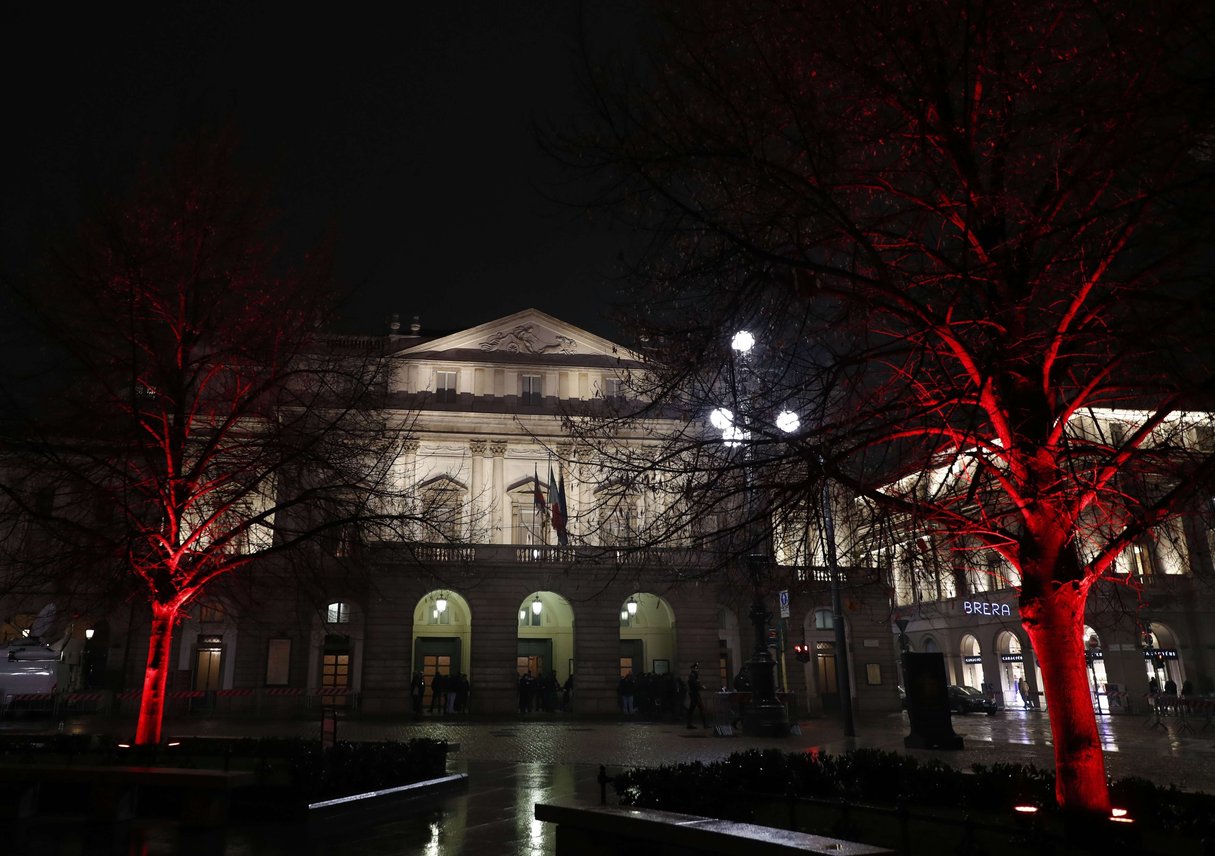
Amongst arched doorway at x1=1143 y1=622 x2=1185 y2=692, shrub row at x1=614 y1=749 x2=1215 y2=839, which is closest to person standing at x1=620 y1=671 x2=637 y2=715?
shrub row at x1=614 y1=749 x2=1215 y2=839

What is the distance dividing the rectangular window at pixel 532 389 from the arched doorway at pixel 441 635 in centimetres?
1158

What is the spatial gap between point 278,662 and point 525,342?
20904 millimetres

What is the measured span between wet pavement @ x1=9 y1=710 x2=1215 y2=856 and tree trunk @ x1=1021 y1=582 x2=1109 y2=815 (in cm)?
494

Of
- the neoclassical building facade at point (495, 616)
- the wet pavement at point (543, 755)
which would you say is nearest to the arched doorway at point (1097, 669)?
the wet pavement at point (543, 755)

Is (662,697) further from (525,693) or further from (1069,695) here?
(1069,695)

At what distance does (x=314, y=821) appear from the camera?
428 inches

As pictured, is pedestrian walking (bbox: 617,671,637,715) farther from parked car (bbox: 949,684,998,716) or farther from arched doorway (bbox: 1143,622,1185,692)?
arched doorway (bbox: 1143,622,1185,692)

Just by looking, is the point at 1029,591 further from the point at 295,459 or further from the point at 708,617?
the point at 708,617

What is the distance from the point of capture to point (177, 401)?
16.1 metres

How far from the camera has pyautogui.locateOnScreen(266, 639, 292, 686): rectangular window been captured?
39.5 m

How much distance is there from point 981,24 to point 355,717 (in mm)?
34420

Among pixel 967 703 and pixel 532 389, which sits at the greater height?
pixel 532 389

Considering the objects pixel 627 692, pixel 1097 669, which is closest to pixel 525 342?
pixel 627 692

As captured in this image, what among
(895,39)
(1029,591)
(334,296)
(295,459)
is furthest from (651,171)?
(334,296)
